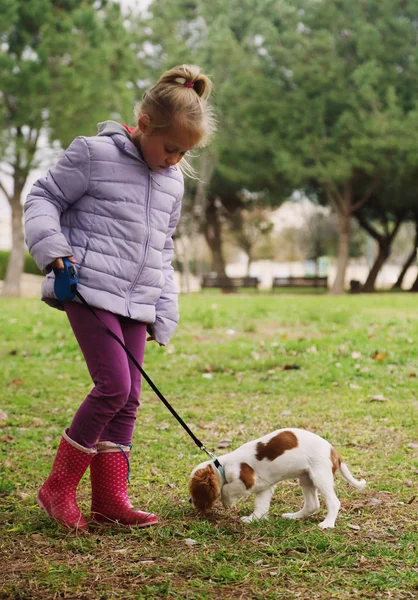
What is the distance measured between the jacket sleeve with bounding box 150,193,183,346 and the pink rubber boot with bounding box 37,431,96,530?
2.05 ft

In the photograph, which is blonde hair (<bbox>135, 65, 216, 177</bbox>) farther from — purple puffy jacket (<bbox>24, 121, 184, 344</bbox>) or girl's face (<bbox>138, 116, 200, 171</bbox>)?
purple puffy jacket (<bbox>24, 121, 184, 344</bbox>)

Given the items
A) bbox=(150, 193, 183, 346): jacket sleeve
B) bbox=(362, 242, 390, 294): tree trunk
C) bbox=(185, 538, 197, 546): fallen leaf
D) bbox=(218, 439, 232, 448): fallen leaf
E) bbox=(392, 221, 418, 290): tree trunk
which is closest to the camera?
bbox=(185, 538, 197, 546): fallen leaf

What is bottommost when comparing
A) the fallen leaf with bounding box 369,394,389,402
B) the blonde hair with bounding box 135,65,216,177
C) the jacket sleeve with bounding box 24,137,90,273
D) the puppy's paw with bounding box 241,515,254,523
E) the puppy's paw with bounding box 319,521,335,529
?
the puppy's paw with bounding box 241,515,254,523

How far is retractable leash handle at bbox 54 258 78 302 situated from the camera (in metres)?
3.05

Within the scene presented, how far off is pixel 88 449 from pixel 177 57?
2810 cm

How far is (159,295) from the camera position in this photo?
135 inches

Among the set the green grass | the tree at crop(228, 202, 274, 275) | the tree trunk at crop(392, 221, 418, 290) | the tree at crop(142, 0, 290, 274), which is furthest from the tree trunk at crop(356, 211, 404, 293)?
the green grass

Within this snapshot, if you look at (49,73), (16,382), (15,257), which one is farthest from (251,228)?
(16,382)

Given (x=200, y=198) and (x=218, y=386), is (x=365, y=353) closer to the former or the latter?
(x=218, y=386)

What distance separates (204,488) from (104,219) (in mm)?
1238

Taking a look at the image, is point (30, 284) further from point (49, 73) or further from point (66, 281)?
point (66, 281)

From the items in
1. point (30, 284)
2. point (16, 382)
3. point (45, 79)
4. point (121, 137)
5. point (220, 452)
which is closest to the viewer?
point (121, 137)

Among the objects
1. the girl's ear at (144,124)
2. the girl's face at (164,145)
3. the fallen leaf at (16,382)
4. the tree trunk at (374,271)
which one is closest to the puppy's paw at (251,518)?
the girl's face at (164,145)

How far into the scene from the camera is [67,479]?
3.23m
